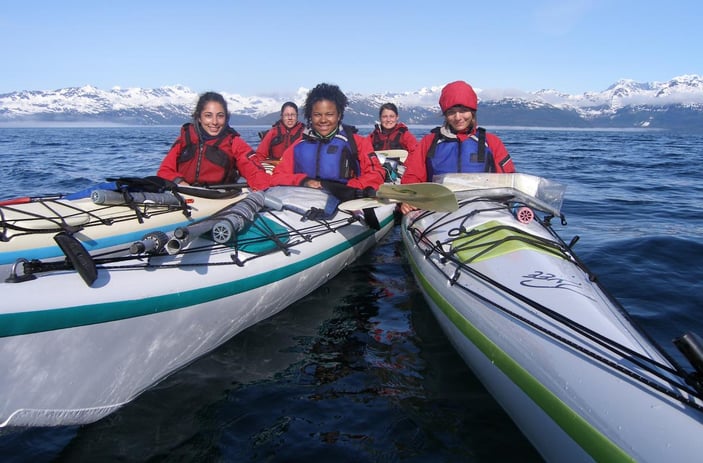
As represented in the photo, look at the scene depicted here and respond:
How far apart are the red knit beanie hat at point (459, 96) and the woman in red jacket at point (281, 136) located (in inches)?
244

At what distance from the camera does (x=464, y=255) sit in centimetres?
411

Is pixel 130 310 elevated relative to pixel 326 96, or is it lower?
lower

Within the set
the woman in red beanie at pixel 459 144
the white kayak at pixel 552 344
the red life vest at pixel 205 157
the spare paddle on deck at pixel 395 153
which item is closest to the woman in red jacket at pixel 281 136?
the spare paddle on deck at pixel 395 153

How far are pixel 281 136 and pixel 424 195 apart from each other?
7352 millimetres

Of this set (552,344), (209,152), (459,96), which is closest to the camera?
(552,344)

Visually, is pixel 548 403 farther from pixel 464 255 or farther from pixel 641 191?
pixel 641 191

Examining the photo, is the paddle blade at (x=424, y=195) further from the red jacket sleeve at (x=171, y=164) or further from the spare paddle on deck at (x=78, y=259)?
the red jacket sleeve at (x=171, y=164)

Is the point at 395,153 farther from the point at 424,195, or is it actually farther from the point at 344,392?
the point at 344,392

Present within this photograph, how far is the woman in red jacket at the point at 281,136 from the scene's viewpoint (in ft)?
37.1

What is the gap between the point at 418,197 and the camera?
467 centimetres

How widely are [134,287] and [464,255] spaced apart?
96.8 inches

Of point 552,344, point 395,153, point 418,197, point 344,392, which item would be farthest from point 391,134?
point 552,344

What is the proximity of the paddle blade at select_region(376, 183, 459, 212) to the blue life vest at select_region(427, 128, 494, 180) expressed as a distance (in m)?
1.03

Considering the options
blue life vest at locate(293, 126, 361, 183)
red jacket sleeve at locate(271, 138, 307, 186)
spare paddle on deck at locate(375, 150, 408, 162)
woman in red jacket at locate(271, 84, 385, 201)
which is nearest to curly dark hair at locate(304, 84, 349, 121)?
woman in red jacket at locate(271, 84, 385, 201)
